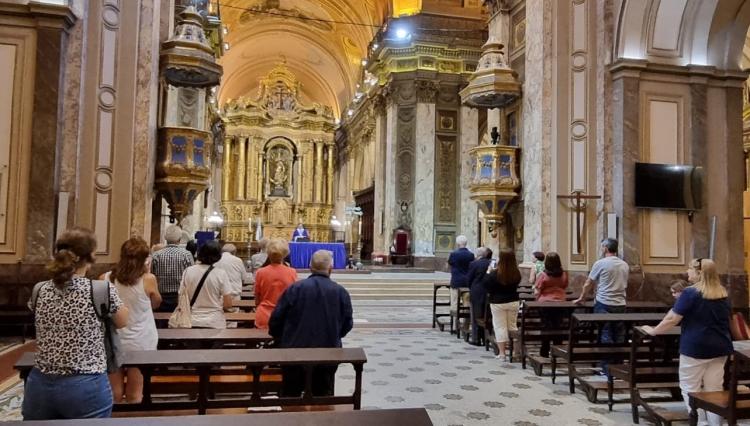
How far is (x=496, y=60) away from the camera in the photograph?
449 inches

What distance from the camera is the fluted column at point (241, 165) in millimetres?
30641

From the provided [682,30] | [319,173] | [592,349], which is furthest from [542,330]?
[319,173]

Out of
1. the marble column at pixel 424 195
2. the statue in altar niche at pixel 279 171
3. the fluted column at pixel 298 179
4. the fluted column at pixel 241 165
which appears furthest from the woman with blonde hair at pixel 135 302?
the statue in altar niche at pixel 279 171

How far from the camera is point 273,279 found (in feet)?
15.1

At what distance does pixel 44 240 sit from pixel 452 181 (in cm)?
1338

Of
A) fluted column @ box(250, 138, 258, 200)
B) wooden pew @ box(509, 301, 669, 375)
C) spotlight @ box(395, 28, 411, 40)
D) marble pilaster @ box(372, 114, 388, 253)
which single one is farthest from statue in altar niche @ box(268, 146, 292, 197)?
wooden pew @ box(509, 301, 669, 375)

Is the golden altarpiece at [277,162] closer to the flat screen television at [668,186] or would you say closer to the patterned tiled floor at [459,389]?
the flat screen television at [668,186]

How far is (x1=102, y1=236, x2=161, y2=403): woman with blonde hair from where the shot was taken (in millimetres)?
3479

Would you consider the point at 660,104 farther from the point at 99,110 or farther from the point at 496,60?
the point at 99,110

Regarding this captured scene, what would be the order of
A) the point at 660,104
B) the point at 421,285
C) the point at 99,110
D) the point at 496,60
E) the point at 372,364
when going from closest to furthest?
the point at 372,364, the point at 99,110, the point at 660,104, the point at 496,60, the point at 421,285

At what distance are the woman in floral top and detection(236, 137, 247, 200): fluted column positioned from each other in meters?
28.5

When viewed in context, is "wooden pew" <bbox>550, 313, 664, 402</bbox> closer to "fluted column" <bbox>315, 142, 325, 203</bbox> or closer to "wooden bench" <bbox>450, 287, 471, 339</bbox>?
"wooden bench" <bbox>450, 287, 471, 339</bbox>

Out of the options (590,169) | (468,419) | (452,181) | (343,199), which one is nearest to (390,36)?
(452,181)

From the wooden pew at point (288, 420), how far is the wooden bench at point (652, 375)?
275 cm
